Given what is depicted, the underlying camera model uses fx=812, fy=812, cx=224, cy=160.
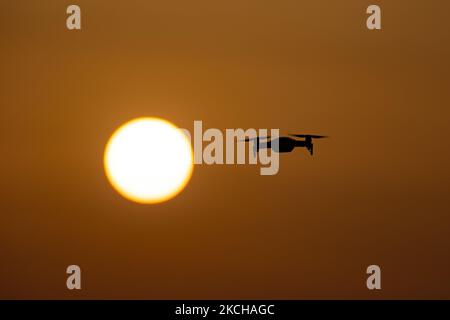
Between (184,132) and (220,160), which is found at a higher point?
(184,132)
